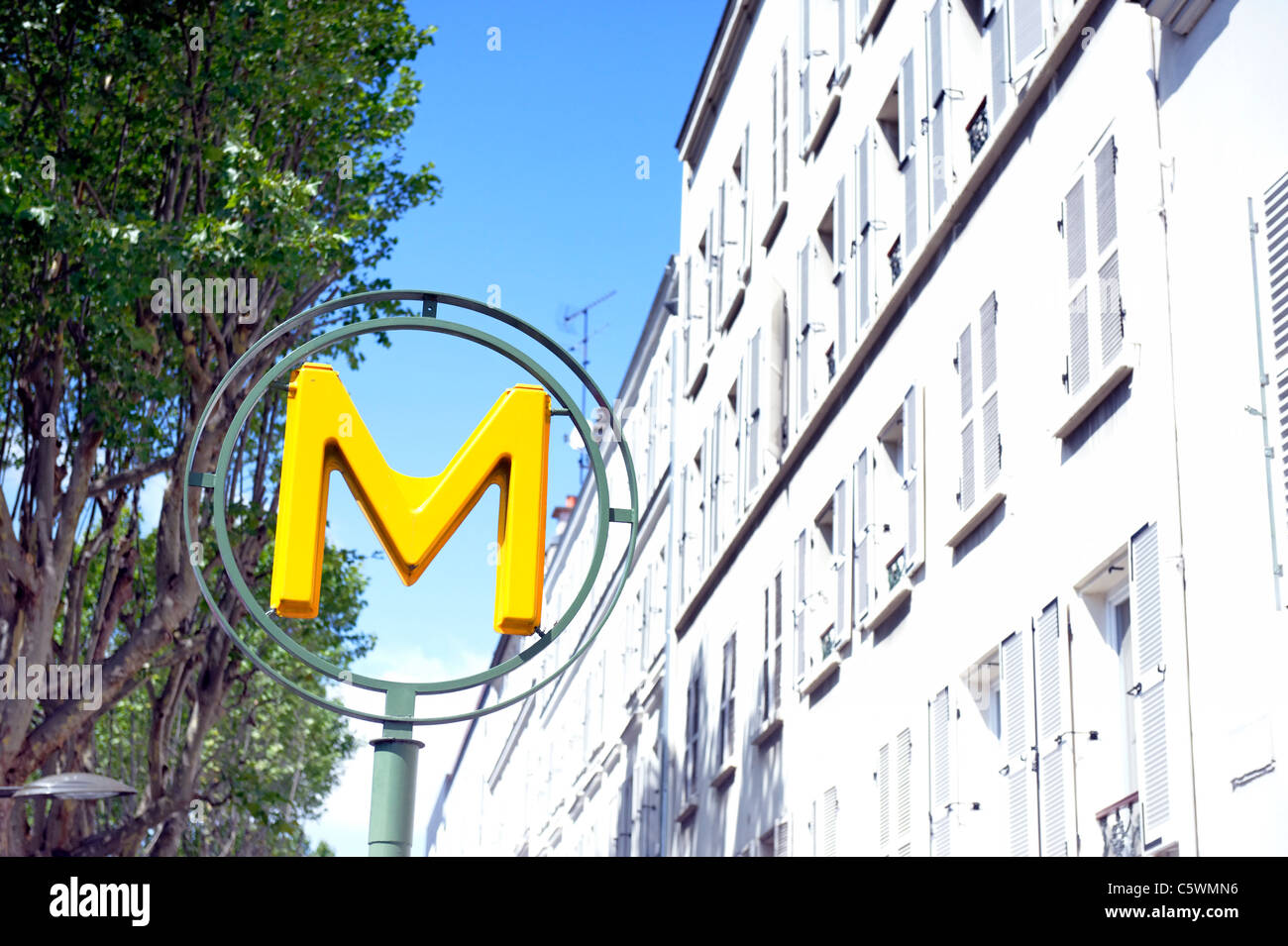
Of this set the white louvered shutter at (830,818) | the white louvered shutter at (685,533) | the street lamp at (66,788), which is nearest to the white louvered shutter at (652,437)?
the white louvered shutter at (685,533)

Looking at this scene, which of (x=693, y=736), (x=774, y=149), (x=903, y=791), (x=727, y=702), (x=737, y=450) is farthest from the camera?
(x=693, y=736)

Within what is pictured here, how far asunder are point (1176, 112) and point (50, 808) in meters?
15.5

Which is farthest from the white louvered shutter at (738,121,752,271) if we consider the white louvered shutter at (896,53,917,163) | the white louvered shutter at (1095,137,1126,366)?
the white louvered shutter at (1095,137,1126,366)

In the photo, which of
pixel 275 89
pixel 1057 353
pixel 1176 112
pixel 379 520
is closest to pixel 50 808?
pixel 275 89

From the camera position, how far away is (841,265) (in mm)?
18547

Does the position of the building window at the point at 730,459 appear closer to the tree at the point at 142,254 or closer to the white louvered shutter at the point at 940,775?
the tree at the point at 142,254

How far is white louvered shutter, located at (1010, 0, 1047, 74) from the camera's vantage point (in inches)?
513

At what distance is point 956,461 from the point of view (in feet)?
45.9

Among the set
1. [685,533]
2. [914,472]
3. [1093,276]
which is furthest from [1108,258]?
[685,533]

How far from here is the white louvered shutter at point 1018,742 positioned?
11.6 meters

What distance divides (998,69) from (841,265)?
4773 mm

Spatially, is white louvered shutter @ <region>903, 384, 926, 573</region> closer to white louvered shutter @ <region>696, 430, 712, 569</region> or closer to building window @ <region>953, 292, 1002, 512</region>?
building window @ <region>953, 292, 1002, 512</region>

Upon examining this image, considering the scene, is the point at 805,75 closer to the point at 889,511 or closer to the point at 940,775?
the point at 889,511
